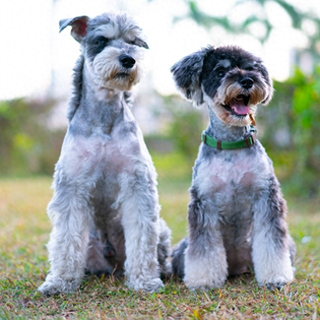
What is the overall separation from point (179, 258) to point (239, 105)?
1660 millimetres

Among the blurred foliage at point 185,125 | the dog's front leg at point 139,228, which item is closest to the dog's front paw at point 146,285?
the dog's front leg at point 139,228

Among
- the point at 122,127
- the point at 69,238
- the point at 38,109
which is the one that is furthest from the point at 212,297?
the point at 38,109

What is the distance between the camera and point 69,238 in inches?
169

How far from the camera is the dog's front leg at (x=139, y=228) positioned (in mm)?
4289

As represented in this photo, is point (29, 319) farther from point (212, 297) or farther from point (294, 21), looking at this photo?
point (294, 21)

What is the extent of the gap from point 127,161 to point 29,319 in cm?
156

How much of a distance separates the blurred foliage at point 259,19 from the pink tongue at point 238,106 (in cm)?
1337

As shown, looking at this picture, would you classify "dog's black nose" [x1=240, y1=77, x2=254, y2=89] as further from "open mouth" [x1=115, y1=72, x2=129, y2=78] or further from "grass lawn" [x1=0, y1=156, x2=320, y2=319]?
"grass lawn" [x1=0, y1=156, x2=320, y2=319]

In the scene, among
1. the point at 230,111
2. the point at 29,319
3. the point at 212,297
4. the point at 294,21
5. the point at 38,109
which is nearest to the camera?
the point at 29,319

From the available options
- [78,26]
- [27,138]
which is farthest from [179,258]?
[27,138]

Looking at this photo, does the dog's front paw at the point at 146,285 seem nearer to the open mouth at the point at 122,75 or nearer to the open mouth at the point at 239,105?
the open mouth at the point at 239,105

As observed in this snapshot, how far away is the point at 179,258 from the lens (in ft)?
15.6

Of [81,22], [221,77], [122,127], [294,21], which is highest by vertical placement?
[294,21]

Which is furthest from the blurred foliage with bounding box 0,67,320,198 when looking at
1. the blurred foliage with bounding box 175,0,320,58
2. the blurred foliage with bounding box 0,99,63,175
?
the blurred foliage with bounding box 175,0,320,58
